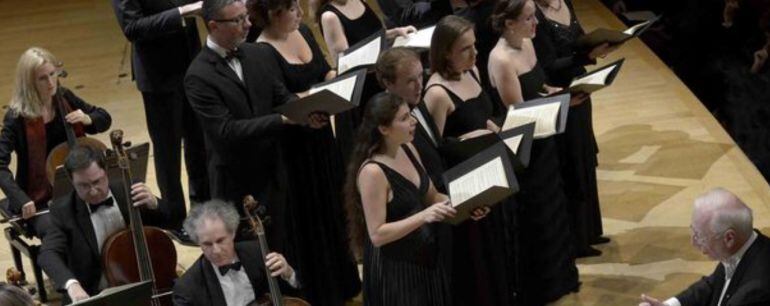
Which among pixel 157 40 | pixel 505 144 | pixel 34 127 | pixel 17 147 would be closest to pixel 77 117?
pixel 34 127

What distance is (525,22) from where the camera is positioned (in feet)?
16.9

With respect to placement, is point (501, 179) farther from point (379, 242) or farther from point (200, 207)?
point (200, 207)

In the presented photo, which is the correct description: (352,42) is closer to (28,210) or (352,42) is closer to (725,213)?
(28,210)

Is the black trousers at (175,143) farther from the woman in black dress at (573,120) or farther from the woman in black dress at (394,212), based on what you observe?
the woman in black dress at (573,120)

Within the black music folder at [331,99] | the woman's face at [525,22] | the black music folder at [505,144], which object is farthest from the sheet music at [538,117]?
the black music folder at [331,99]

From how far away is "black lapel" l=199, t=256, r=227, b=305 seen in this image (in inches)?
175

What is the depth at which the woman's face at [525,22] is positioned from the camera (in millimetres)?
5137

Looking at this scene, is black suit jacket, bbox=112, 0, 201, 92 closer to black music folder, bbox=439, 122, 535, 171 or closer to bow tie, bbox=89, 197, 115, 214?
bow tie, bbox=89, 197, 115, 214

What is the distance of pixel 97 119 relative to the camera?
5.50 meters

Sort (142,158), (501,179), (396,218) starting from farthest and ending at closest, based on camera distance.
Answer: (142,158), (396,218), (501,179)

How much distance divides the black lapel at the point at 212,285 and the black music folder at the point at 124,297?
3.13 ft

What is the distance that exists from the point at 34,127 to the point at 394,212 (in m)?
1.81

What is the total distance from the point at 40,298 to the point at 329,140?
57.7 inches

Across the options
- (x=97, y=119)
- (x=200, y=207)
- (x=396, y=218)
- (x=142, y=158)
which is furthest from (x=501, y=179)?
(x=97, y=119)
